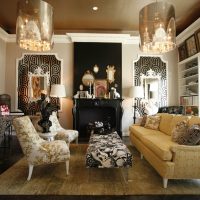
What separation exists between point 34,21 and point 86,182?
257 centimetres

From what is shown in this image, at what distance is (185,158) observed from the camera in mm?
2787

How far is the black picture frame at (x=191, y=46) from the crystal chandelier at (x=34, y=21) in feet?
13.5

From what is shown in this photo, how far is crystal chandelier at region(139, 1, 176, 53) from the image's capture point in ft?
11.9

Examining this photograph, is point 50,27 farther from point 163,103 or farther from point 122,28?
point 163,103

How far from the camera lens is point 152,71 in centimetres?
720

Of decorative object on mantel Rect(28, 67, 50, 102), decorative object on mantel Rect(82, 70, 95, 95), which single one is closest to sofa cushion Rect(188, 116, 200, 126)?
decorative object on mantel Rect(82, 70, 95, 95)

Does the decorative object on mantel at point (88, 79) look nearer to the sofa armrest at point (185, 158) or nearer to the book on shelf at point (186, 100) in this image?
the book on shelf at point (186, 100)

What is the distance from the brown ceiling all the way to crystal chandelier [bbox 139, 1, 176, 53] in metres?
1.72

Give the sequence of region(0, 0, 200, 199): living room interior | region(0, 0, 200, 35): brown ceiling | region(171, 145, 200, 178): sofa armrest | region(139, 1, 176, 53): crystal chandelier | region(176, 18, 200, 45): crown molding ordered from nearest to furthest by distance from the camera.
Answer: region(171, 145, 200, 178): sofa armrest
region(139, 1, 176, 53): crystal chandelier
region(0, 0, 200, 35): brown ceiling
region(0, 0, 200, 199): living room interior
region(176, 18, 200, 45): crown molding

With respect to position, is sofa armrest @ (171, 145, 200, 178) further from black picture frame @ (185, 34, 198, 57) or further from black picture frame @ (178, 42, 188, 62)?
black picture frame @ (178, 42, 188, 62)

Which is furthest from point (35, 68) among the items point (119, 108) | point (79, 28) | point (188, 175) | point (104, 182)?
point (188, 175)

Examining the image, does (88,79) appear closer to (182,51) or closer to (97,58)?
(97,58)
